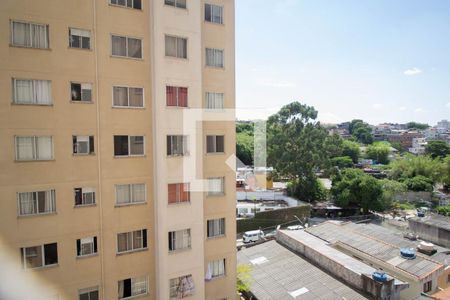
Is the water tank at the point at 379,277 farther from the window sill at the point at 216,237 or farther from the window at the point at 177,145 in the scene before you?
the window at the point at 177,145

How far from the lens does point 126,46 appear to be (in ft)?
32.7

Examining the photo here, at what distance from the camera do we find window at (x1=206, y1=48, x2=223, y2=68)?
11.4 m

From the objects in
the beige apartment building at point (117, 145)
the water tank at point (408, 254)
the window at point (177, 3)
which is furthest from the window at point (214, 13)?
the water tank at point (408, 254)

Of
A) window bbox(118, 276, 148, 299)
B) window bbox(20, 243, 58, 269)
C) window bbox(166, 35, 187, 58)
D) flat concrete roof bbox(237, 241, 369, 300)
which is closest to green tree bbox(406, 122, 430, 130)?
flat concrete roof bbox(237, 241, 369, 300)

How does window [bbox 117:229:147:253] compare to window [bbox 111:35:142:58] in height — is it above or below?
below

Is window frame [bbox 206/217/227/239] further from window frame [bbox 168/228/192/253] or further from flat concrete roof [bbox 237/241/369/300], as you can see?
flat concrete roof [bbox 237/241/369/300]

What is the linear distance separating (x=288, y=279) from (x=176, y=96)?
40.9 feet

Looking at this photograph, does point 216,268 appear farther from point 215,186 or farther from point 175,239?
point 215,186

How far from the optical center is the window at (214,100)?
1137 centimetres

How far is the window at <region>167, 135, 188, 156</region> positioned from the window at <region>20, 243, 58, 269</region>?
4669 millimetres

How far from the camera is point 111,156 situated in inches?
386

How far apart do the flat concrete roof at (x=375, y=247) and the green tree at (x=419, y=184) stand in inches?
1358

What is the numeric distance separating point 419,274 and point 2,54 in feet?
70.9

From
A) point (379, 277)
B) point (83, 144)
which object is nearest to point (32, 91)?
point (83, 144)
